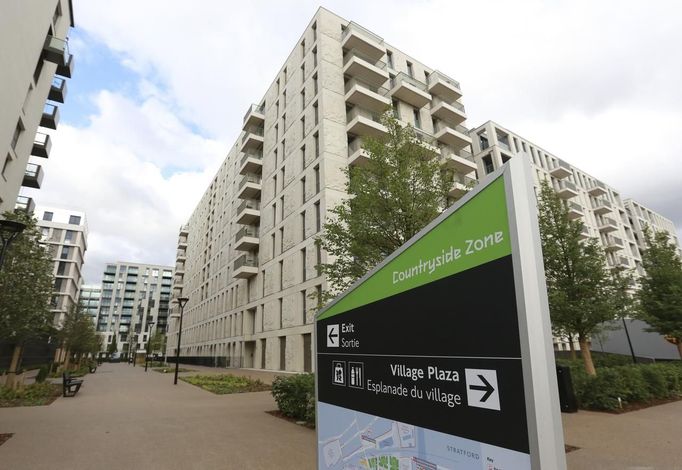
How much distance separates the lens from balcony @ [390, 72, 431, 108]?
101ft

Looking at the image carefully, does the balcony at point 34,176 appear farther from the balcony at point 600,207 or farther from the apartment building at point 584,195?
the balcony at point 600,207

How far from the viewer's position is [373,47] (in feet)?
101

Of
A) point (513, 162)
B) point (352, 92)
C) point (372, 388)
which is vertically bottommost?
point (372, 388)

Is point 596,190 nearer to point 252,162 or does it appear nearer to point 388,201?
point 252,162

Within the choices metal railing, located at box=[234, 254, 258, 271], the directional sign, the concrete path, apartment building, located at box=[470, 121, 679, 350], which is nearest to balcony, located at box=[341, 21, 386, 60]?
apartment building, located at box=[470, 121, 679, 350]

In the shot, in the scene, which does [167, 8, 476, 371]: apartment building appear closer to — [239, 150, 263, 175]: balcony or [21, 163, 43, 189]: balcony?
[239, 150, 263, 175]: balcony

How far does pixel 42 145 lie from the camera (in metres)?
27.1

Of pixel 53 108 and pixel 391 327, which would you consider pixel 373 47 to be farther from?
pixel 391 327

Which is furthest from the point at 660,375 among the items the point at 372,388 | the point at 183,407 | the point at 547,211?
the point at 183,407

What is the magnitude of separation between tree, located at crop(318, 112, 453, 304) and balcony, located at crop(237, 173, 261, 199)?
27.8 m

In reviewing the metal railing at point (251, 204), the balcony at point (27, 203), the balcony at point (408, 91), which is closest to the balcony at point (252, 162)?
the metal railing at point (251, 204)

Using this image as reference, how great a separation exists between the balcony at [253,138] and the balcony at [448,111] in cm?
1768

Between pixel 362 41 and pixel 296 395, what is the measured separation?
2898cm

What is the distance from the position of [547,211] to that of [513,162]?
16.3m
